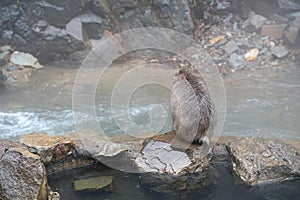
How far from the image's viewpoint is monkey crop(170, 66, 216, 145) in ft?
11.9

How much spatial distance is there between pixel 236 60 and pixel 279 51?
0.99m

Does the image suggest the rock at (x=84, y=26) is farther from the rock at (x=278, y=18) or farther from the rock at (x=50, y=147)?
the rock at (x=50, y=147)

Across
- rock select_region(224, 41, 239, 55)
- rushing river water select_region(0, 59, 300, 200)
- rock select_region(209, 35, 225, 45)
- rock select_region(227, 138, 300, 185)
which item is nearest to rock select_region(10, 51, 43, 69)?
rushing river water select_region(0, 59, 300, 200)

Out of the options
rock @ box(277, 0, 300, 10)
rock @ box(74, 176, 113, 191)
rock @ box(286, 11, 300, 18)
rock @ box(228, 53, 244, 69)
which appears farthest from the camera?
rock @ box(277, 0, 300, 10)

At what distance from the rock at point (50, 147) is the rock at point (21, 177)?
0.40 meters

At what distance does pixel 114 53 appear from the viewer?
8039 millimetres

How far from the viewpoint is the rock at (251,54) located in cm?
793

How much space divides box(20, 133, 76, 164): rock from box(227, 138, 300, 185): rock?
5.27ft

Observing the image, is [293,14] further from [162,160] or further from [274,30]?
[162,160]

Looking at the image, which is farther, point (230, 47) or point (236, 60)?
point (230, 47)

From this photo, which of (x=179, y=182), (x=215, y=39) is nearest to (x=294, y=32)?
(x=215, y=39)

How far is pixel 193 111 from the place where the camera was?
3643 millimetres

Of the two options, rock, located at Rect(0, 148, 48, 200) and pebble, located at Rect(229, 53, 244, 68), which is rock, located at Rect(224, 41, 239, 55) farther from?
rock, located at Rect(0, 148, 48, 200)

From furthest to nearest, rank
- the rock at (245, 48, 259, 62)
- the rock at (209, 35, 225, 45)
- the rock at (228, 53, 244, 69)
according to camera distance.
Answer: the rock at (209, 35, 225, 45), the rock at (245, 48, 259, 62), the rock at (228, 53, 244, 69)
